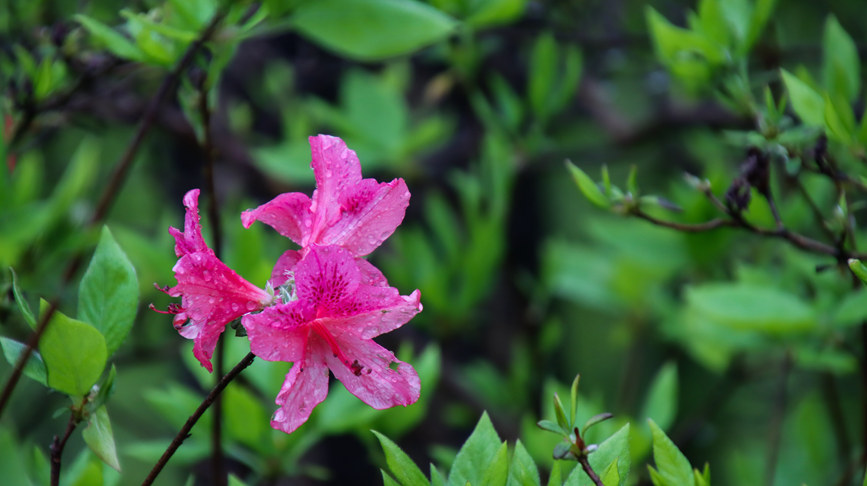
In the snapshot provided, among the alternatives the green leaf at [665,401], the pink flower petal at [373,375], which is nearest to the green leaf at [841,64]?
the green leaf at [665,401]

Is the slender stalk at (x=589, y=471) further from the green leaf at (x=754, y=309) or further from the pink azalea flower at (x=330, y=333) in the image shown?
the green leaf at (x=754, y=309)

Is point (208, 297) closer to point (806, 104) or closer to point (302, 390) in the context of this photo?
point (302, 390)

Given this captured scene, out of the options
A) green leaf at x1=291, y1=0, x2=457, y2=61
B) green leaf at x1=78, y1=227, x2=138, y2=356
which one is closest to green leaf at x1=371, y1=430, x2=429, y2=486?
green leaf at x1=78, y1=227, x2=138, y2=356

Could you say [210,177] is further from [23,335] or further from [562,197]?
[562,197]

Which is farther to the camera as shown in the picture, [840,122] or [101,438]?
[840,122]

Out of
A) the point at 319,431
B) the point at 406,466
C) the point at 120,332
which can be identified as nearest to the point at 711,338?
the point at 319,431

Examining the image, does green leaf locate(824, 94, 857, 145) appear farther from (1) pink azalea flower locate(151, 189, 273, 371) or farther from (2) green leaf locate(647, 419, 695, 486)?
(1) pink azalea flower locate(151, 189, 273, 371)

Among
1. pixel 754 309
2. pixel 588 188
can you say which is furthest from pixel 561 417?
pixel 754 309
